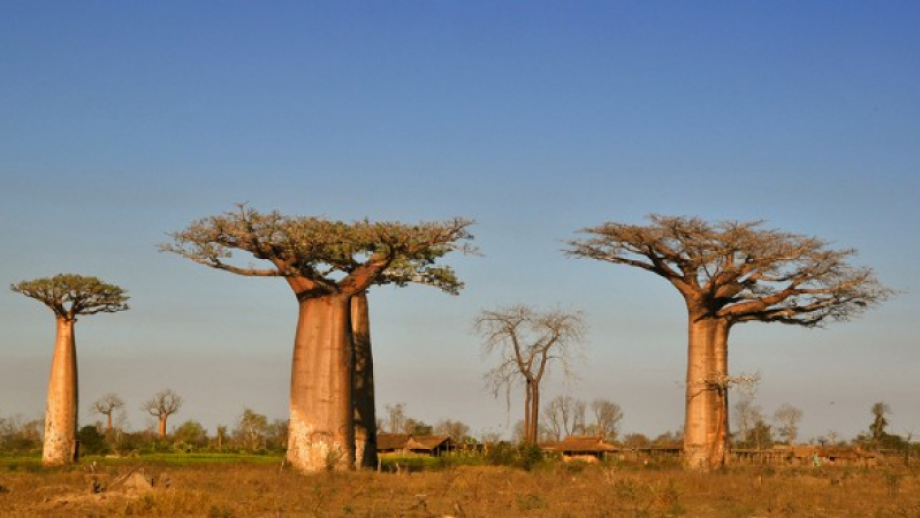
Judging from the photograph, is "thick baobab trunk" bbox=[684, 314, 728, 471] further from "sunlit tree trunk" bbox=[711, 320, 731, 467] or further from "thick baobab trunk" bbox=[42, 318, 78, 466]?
"thick baobab trunk" bbox=[42, 318, 78, 466]

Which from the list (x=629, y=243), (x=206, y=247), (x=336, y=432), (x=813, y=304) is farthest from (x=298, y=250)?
(x=813, y=304)

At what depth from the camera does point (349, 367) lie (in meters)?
21.6

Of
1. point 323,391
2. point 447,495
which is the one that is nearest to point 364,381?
point 323,391

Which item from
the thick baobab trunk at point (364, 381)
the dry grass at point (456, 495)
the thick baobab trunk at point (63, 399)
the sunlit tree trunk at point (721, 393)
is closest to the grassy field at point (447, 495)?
the dry grass at point (456, 495)

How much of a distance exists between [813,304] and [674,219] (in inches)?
158

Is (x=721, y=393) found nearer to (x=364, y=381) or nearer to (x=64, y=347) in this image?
(x=364, y=381)

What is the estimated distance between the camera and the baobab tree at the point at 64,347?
2719 cm

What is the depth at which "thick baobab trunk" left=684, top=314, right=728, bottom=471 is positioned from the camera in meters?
24.8

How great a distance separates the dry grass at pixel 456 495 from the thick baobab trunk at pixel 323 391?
776mm

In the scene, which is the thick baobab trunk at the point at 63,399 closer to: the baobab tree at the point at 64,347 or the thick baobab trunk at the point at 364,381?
the baobab tree at the point at 64,347

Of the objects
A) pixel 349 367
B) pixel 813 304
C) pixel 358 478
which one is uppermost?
pixel 813 304

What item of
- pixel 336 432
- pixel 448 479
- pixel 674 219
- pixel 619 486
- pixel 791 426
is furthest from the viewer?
pixel 791 426

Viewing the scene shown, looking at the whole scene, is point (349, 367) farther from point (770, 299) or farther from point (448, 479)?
point (770, 299)

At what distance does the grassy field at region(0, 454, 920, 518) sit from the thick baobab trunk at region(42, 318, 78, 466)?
5.57 metres
